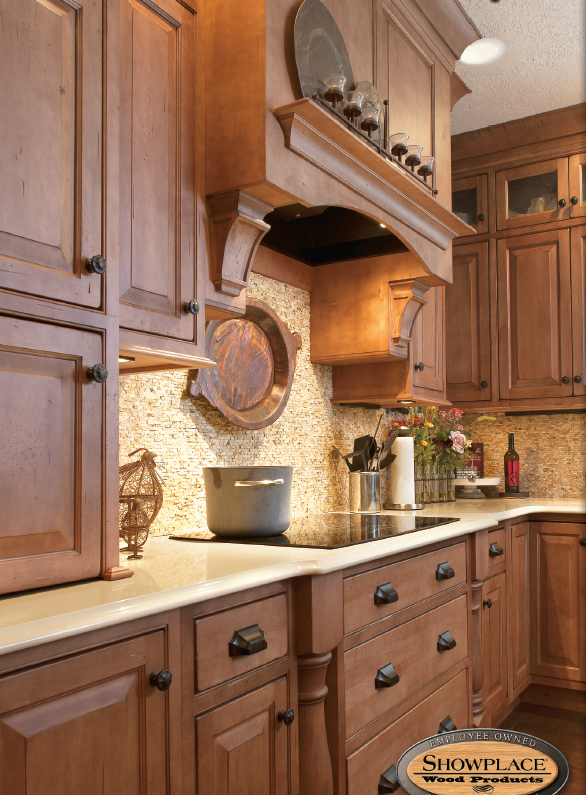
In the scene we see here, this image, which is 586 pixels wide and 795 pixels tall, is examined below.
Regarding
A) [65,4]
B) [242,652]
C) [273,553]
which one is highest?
[65,4]

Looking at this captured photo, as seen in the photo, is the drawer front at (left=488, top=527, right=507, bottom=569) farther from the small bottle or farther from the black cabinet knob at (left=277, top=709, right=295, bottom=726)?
the black cabinet knob at (left=277, top=709, right=295, bottom=726)

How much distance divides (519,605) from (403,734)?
1.36 meters

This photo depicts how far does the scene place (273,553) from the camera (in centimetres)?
156

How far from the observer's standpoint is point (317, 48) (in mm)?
1881

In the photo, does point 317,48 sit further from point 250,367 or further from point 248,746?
point 248,746

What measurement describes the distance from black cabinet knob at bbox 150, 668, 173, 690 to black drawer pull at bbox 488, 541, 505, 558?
1.81 meters

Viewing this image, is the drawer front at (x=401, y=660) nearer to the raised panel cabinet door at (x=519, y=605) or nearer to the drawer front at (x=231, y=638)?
the drawer front at (x=231, y=638)

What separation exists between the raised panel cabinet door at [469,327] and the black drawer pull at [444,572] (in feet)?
5.43

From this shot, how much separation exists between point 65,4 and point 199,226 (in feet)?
1.77

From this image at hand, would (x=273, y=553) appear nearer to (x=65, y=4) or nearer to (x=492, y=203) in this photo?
(x=65, y=4)

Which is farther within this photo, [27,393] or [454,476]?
[454,476]

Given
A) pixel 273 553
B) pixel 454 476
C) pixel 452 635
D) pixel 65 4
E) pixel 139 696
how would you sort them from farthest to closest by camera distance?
pixel 454 476
pixel 452 635
pixel 273 553
pixel 65 4
pixel 139 696

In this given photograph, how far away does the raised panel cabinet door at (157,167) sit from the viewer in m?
1.42

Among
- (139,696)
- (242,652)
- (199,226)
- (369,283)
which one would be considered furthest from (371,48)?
(139,696)
